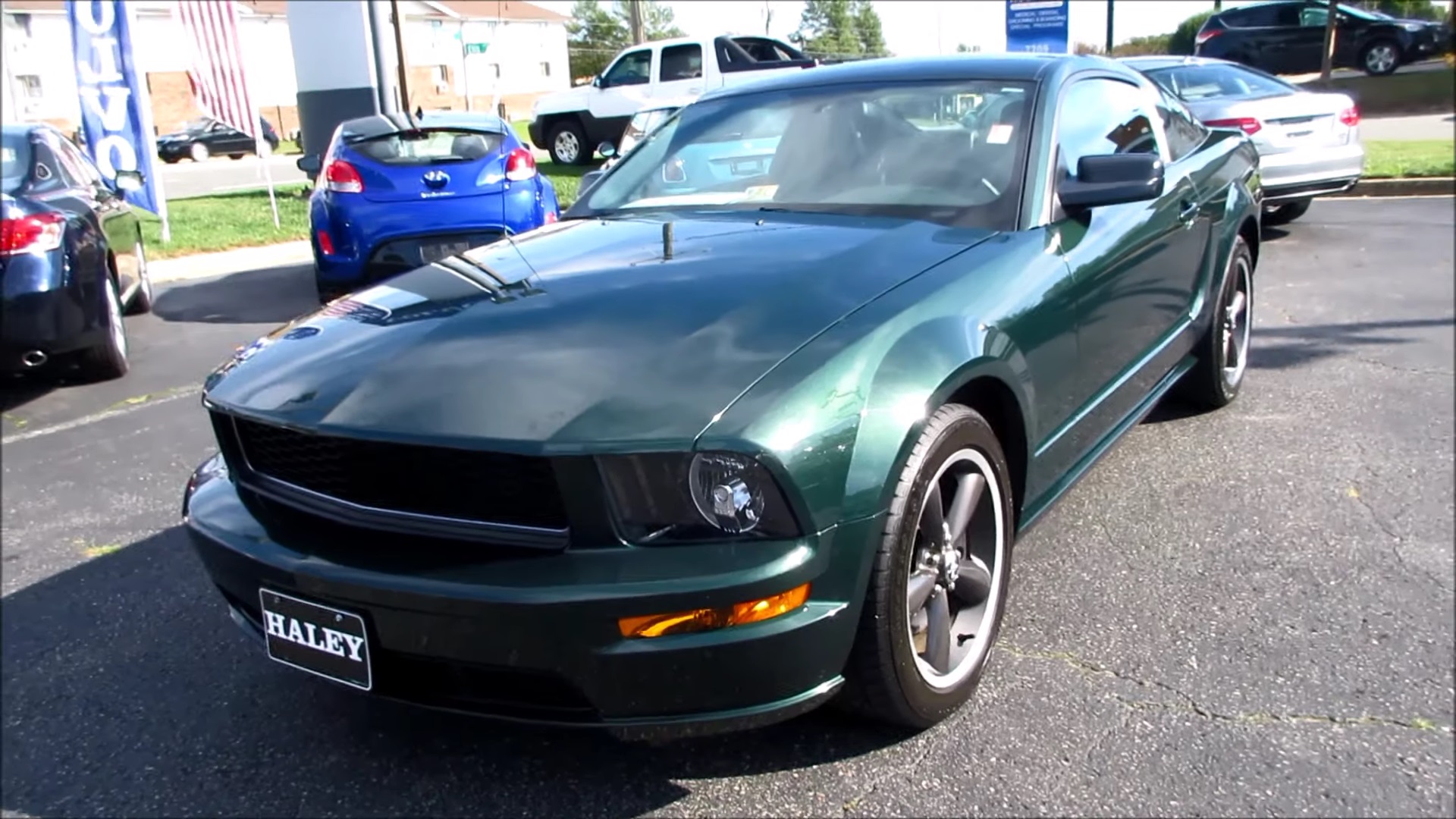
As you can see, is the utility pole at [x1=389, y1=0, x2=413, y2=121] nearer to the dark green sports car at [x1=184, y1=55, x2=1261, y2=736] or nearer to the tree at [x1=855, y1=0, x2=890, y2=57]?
the dark green sports car at [x1=184, y1=55, x2=1261, y2=736]

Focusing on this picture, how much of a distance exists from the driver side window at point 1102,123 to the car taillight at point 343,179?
5.22 metres

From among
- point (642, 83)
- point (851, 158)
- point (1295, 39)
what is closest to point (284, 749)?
point (851, 158)

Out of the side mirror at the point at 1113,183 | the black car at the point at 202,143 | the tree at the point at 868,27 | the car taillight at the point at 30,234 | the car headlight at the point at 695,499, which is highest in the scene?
the tree at the point at 868,27

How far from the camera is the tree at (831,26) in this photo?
70.6 metres

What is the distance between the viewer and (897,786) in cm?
239

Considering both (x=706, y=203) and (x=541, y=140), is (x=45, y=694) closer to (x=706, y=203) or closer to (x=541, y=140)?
(x=706, y=203)

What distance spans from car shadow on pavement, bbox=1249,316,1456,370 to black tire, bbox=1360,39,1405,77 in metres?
15.4

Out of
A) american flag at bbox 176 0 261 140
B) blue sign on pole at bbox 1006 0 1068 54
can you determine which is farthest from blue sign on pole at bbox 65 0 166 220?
blue sign on pole at bbox 1006 0 1068 54

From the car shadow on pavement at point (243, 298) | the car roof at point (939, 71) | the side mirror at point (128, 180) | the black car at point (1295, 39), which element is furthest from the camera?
the black car at point (1295, 39)

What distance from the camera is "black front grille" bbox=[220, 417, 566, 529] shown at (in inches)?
83.5

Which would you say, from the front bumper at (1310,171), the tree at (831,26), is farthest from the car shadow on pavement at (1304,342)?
the tree at (831,26)

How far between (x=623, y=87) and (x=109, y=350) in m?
12.5

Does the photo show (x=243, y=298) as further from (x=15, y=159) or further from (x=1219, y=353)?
(x=1219, y=353)

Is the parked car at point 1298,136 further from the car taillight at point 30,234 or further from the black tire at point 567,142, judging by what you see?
the black tire at point 567,142
